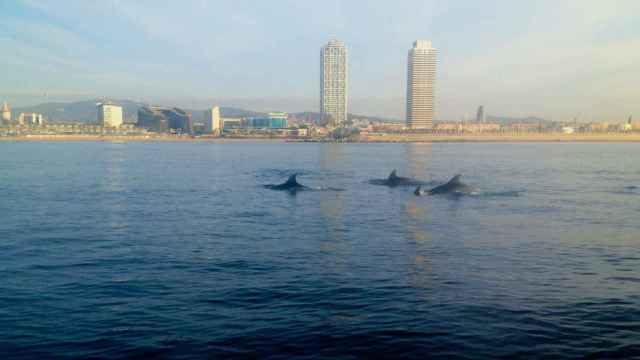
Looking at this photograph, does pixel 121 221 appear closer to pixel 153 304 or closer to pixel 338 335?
pixel 153 304

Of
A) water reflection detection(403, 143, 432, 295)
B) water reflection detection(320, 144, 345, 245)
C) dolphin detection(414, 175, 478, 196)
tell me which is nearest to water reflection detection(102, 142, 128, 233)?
water reflection detection(320, 144, 345, 245)

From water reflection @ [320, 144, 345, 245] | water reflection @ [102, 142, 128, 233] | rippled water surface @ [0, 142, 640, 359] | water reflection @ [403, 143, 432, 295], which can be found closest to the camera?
rippled water surface @ [0, 142, 640, 359]

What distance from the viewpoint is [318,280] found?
18.3m

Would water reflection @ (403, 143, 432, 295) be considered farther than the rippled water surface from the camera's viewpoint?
Yes

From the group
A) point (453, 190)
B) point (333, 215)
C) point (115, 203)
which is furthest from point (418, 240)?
point (115, 203)

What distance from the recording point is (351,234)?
26.6 meters

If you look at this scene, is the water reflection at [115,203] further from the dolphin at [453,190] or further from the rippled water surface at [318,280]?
the dolphin at [453,190]

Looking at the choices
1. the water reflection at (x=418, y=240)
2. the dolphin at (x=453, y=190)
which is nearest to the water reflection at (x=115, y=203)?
the water reflection at (x=418, y=240)

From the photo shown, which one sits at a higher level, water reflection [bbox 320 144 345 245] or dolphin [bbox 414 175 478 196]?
dolphin [bbox 414 175 478 196]

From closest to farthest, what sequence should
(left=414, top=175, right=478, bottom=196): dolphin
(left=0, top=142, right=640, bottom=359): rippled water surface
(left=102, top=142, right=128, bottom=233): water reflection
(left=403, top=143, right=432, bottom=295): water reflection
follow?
(left=0, top=142, right=640, bottom=359): rippled water surface, (left=403, top=143, right=432, bottom=295): water reflection, (left=102, top=142, right=128, bottom=233): water reflection, (left=414, top=175, right=478, bottom=196): dolphin

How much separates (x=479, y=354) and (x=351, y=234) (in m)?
14.4

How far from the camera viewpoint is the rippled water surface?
13.1 meters

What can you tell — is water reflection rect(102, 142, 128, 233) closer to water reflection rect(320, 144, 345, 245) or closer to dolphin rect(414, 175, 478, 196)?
water reflection rect(320, 144, 345, 245)

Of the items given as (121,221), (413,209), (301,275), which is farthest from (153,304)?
(413,209)
